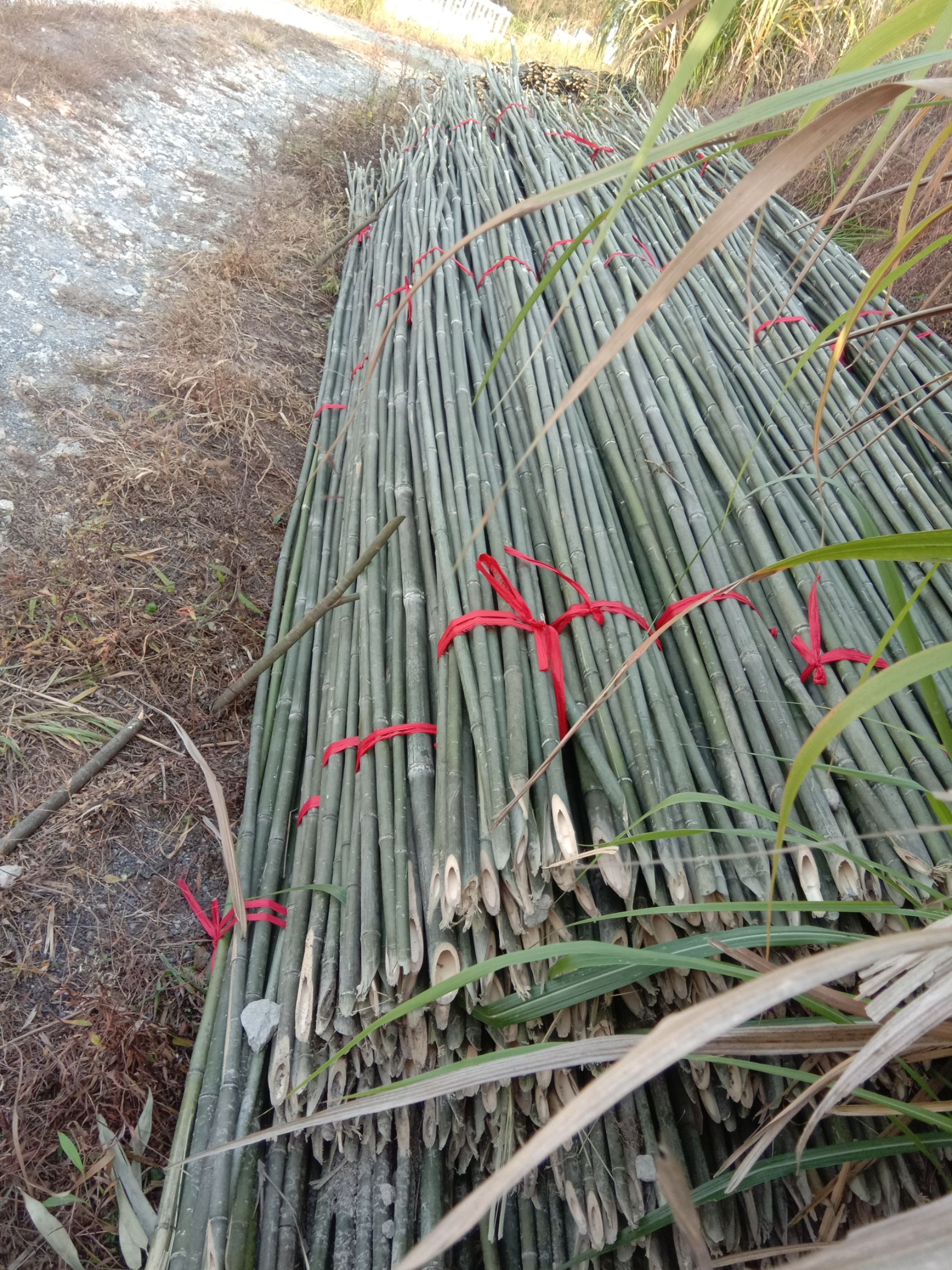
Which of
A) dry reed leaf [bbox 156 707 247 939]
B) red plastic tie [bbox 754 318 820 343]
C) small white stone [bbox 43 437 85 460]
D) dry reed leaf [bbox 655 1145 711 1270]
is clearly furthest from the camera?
red plastic tie [bbox 754 318 820 343]

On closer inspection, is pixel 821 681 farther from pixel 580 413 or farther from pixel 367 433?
pixel 367 433

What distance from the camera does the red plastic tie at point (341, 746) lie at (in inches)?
50.0

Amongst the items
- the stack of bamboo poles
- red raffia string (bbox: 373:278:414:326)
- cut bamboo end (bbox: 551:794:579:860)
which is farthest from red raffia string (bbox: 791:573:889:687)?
red raffia string (bbox: 373:278:414:326)

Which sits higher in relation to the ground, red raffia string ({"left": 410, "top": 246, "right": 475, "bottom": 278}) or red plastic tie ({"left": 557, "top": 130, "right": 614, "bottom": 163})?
red plastic tie ({"left": 557, "top": 130, "right": 614, "bottom": 163})

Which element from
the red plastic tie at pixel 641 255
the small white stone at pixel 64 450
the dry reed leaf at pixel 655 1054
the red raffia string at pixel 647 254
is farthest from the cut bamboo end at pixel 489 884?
Answer: the red raffia string at pixel 647 254

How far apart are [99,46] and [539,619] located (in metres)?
4.27

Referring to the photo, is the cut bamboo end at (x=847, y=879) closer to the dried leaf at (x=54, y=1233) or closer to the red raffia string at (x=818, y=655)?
the red raffia string at (x=818, y=655)

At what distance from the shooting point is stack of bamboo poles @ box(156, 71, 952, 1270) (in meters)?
0.93

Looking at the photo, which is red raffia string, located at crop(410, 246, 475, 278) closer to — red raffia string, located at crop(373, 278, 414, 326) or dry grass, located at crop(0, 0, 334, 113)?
red raffia string, located at crop(373, 278, 414, 326)

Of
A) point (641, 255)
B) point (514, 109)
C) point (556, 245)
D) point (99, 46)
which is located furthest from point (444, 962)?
point (99, 46)

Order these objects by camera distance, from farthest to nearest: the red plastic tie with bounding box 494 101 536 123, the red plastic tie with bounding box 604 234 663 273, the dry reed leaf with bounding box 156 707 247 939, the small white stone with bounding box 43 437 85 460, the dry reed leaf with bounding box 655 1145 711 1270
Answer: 1. the red plastic tie with bounding box 494 101 536 123
2. the red plastic tie with bounding box 604 234 663 273
3. the small white stone with bounding box 43 437 85 460
4. the dry reed leaf with bounding box 156 707 247 939
5. the dry reed leaf with bounding box 655 1145 711 1270

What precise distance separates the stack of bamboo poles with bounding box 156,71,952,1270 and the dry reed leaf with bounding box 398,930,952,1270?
0.09 metres

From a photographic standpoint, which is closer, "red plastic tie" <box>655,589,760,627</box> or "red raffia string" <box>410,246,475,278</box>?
"red plastic tie" <box>655,589,760,627</box>

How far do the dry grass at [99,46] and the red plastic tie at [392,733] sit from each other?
3.31m
